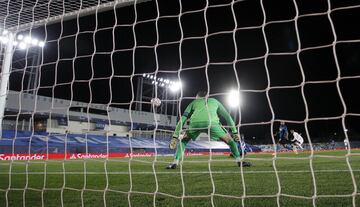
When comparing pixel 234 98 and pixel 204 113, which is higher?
pixel 234 98

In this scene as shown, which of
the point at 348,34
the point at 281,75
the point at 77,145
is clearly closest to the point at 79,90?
the point at 77,145

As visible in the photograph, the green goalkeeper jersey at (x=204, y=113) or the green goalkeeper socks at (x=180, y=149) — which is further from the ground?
the green goalkeeper jersey at (x=204, y=113)

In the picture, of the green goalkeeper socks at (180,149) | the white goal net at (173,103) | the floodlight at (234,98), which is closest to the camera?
the floodlight at (234,98)

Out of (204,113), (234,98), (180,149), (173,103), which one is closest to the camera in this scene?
(204,113)

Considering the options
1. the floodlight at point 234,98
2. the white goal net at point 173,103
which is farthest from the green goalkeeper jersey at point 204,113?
the floodlight at point 234,98

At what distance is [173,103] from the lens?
2494 centimetres

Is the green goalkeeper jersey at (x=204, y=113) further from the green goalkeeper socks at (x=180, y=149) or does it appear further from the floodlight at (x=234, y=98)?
the floodlight at (x=234, y=98)

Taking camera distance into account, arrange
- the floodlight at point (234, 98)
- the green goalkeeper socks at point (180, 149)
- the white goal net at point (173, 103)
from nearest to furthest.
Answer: the floodlight at point (234, 98) → the white goal net at point (173, 103) → the green goalkeeper socks at point (180, 149)

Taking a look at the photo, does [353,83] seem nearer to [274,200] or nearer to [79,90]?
[79,90]

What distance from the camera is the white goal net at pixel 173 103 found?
137 inches

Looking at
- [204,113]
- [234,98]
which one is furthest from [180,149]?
[234,98]

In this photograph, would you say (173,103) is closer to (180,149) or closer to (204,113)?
(180,149)

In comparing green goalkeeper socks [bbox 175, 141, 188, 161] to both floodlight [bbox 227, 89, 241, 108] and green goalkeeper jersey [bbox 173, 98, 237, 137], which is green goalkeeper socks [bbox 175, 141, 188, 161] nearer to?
green goalkeeper jersey [bbox 173, 98, 237, 137]

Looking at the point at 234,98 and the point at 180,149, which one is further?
the point at 234,98
